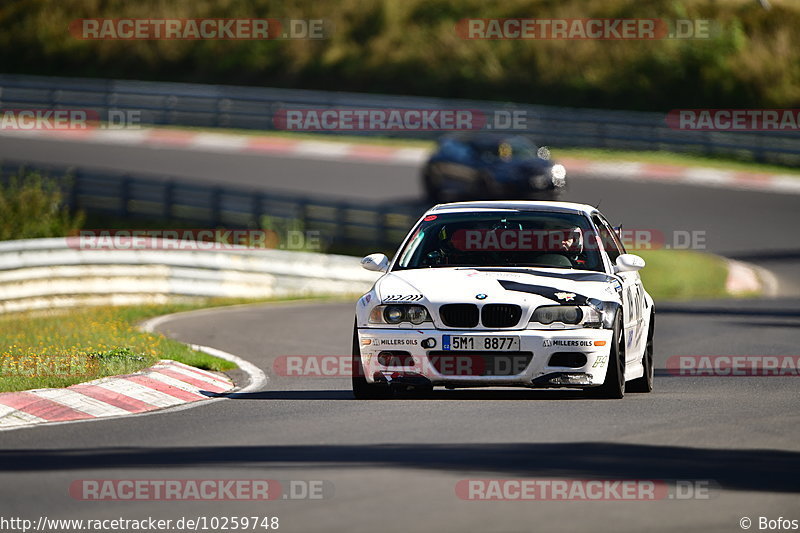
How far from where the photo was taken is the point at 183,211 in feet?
100

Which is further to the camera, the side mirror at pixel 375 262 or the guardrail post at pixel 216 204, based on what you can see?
the guardrail post at pixel 216 204

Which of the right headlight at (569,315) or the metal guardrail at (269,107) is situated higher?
the metal guardrail at (269,107)

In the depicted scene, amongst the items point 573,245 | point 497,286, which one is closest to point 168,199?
point 573,245

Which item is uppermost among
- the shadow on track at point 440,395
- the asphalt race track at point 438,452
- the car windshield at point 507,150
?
the car windshield at point 507,150

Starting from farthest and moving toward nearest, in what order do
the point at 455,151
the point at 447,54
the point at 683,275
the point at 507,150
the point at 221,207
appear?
the point at 447,54, the point at 455,151, the point at 507,150, the point at 221,207, the point at 683,275

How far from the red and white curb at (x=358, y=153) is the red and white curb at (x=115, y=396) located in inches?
1006

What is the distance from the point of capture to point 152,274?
858 inches

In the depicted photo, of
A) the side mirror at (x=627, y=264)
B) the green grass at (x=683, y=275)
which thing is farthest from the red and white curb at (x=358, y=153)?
the side mirror at (x=627, y=264)

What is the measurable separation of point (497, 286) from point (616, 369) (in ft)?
3.45

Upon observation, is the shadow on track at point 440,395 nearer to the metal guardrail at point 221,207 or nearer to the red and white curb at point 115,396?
the red and white curb at point 115,396

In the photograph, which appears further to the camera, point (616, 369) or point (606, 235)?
point (606, 235)

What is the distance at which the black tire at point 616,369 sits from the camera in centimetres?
1042

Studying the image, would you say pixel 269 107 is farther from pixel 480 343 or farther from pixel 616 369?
pixel 480 343

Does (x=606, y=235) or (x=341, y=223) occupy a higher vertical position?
(x=341, y=223)
